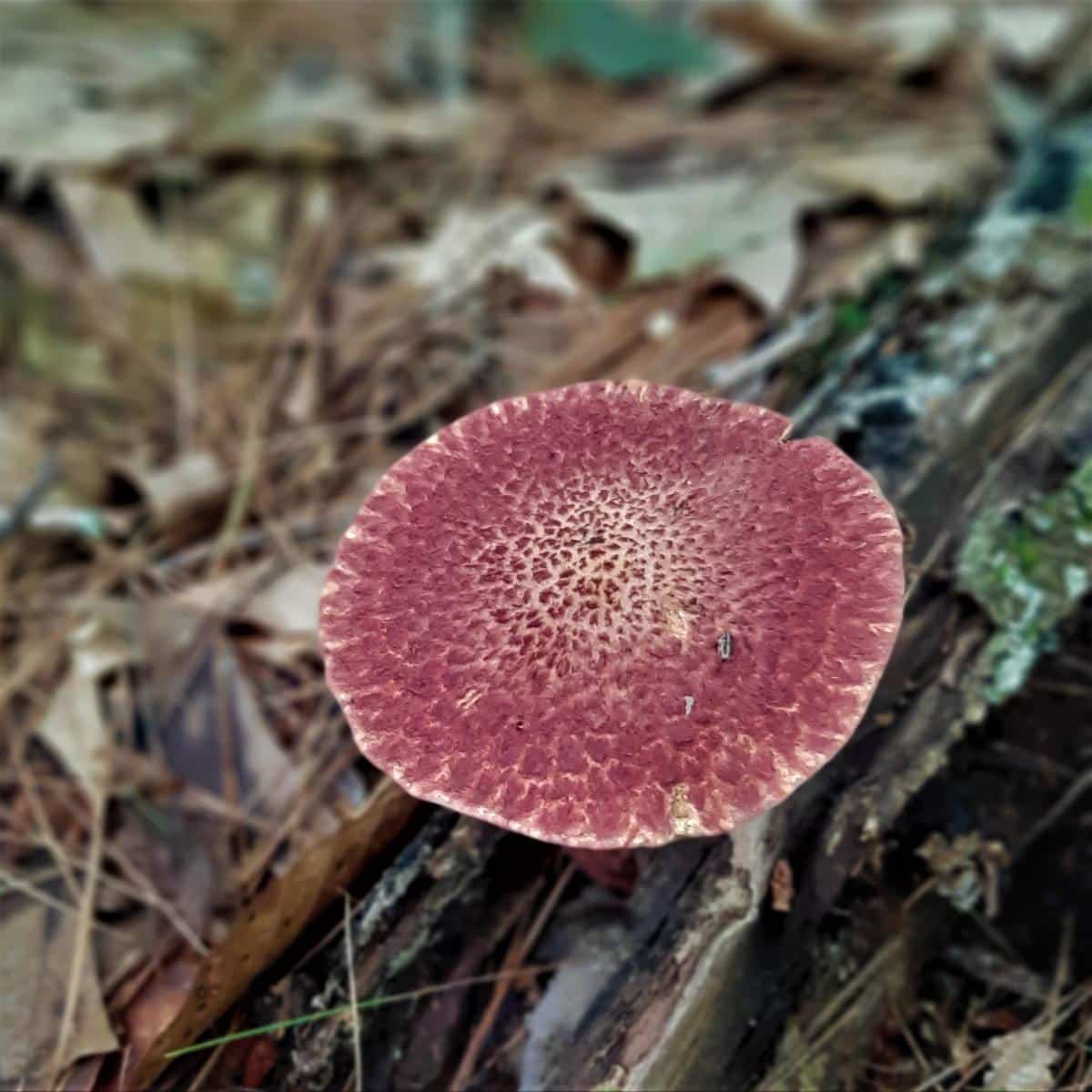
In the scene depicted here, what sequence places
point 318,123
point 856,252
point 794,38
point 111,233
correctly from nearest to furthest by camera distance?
point 856,252 → point 111,233 → point 318,123 → point 794,38

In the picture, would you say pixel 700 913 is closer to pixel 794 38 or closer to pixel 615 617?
pixel 615 617

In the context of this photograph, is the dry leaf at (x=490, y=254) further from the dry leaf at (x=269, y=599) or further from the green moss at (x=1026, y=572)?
the green moss at (x=1026, y=572)

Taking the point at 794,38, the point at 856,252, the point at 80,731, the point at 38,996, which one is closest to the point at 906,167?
the point at 856,252

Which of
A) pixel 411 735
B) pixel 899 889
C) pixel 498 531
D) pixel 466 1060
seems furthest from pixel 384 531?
pixel 899 889

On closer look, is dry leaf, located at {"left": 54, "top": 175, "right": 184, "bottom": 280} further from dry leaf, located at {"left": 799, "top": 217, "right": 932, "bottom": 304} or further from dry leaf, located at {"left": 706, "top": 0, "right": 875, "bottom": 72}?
dry leaf, located at {"left": 706, "top": 0, "right": 875, "bottom": 72}

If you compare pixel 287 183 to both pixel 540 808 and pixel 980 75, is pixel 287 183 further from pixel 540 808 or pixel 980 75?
pixel 540 808

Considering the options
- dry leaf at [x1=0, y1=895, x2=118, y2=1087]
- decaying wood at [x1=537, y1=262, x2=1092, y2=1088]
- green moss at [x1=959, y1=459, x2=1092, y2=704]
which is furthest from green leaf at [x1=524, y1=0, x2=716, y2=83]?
dry leaf at [x1=0, y1=895, x2=118, y2=1087]

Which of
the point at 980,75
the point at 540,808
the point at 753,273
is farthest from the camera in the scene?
the point at 980,75
